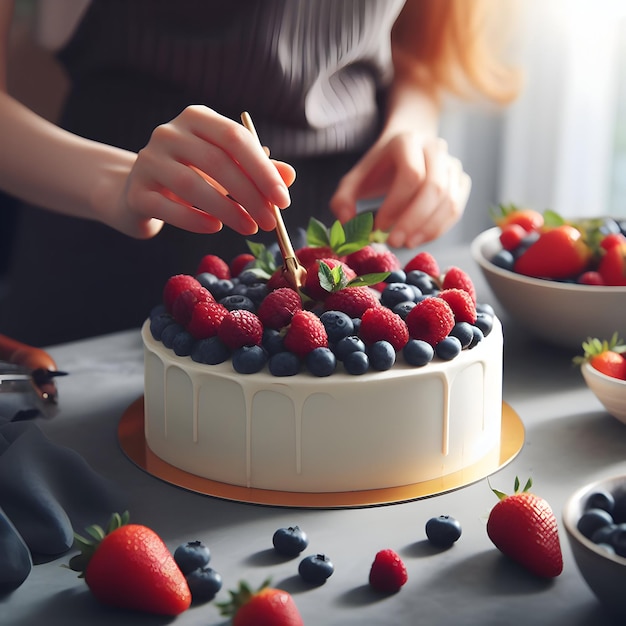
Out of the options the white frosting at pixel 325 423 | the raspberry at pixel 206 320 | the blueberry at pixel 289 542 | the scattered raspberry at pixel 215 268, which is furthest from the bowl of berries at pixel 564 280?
the blueberry at pixel 289 542

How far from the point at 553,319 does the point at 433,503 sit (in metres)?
0.50

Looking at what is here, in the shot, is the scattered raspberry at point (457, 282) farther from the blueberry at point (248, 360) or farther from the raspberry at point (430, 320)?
the blueberry at point (248, 360)

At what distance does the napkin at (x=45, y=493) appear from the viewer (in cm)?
95

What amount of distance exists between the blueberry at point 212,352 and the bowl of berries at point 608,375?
48 cm

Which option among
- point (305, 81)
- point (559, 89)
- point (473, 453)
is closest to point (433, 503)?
point (473, 453)

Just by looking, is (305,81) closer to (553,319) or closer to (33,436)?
(553,319)

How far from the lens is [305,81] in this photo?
5.69 feet

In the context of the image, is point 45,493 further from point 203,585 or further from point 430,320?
point 430,320

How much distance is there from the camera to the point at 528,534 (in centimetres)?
91

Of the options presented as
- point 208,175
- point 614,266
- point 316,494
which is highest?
point 208,175

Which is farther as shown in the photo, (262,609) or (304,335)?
(304,335)

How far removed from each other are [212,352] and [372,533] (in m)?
0.27

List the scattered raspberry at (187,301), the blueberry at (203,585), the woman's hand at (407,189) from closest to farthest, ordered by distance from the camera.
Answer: the blueberry at (203,585) < the scattered raspberry at (187,301) < the woman's hand at (407,189)

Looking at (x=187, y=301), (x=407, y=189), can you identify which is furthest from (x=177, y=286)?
(x=407, y=189)
